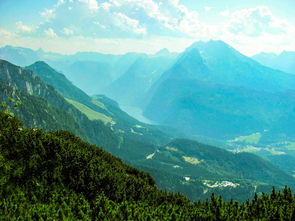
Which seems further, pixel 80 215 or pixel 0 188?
pixel 0 188

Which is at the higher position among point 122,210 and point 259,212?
point 259,212

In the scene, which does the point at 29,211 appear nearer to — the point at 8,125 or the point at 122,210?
the point at 122,210

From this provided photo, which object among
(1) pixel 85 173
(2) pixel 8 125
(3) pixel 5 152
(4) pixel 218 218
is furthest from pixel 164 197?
(2) pixel 8 125

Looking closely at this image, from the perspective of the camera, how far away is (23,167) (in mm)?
55781

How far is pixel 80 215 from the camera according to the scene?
40.0m

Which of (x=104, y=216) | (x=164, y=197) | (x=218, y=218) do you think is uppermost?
(x=218, y=218)

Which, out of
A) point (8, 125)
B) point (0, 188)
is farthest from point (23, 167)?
point (8, 125)

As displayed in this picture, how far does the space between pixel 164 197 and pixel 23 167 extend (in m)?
31.0

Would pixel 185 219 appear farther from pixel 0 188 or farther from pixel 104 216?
pixel 0 188

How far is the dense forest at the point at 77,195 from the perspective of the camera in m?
39.1

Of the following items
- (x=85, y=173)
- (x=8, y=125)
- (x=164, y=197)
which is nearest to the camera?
(x=85, y=173)

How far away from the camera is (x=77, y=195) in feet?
176

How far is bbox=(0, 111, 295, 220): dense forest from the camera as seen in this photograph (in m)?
39.1

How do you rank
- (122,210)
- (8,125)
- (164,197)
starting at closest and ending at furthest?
1. (122,210)
2. (164,197)
3. (8,125)
